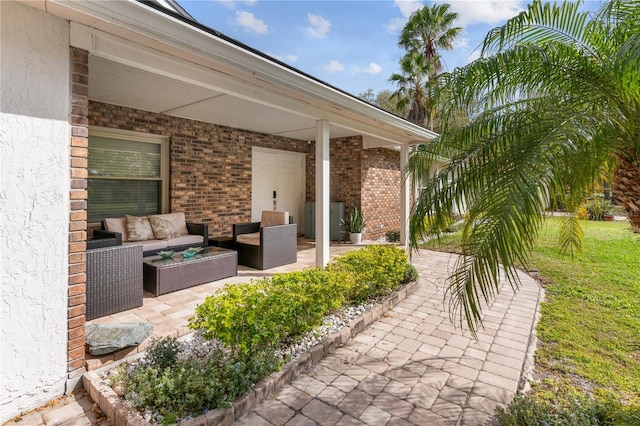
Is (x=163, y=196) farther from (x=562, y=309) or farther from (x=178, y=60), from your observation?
(x=562, y=309)

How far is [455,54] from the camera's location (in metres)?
14.4

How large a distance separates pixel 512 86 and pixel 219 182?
238 inches

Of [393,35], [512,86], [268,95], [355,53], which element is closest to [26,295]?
[268,95]

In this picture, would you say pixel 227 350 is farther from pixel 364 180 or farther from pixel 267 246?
pixel 364 180

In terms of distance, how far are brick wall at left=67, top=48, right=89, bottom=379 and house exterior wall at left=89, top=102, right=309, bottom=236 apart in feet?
11.8

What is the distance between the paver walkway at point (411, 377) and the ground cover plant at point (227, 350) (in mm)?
290

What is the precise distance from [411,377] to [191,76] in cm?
348

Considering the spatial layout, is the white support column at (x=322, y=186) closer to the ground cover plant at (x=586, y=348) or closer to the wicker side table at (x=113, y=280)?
the ground cover plant at (x=586, y=348)

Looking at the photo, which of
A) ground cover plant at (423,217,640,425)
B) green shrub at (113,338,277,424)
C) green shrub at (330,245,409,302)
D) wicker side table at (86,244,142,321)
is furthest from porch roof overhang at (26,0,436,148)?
ground cover plant at (423,217,640,425)

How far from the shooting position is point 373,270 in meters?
4.21

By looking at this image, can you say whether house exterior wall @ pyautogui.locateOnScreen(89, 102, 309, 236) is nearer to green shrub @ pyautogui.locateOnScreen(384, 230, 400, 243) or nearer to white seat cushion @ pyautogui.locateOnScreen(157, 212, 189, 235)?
white seat cushion @ pyautogui.locateOnScreen(157, 212, 189, 235)

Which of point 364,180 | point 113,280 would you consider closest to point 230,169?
point 364,180

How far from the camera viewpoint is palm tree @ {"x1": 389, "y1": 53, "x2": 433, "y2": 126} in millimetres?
13406

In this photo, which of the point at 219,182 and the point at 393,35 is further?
the point at 393,35
